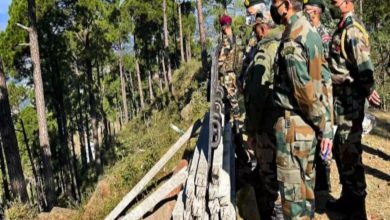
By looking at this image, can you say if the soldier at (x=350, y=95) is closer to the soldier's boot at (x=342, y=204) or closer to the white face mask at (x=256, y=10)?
the soldier's boot at (x=342, y=204)

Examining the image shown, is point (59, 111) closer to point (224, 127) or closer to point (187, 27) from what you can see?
point (187, 27)

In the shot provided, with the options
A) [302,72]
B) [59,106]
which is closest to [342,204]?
[302,72]

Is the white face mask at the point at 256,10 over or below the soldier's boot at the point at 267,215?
over

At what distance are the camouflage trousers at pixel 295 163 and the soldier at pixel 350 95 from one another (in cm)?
98

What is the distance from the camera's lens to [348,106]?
395 cm

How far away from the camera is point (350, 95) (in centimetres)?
395

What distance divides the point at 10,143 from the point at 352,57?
27.8 feet

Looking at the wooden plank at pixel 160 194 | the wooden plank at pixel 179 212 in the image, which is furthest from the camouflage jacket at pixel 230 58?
the wooden plank at pixel 179 212

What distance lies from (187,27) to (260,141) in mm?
35619

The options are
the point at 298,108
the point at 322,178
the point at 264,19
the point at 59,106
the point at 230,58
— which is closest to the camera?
the point at 298,108

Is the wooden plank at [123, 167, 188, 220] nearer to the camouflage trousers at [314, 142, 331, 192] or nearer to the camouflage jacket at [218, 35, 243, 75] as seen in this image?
the camouflage trousers at [314, 142, 331, 192]

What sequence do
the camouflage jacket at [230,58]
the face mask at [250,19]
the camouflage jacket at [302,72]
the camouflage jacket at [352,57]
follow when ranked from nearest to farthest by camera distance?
the camouflage jacket at [302,72], the camouflage jacket at [352,57], the face mask at [250,19], the camouflage jacket at [230,58]

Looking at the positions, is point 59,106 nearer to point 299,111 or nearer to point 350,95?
point 350,95

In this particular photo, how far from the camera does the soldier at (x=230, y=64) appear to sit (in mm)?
6129
